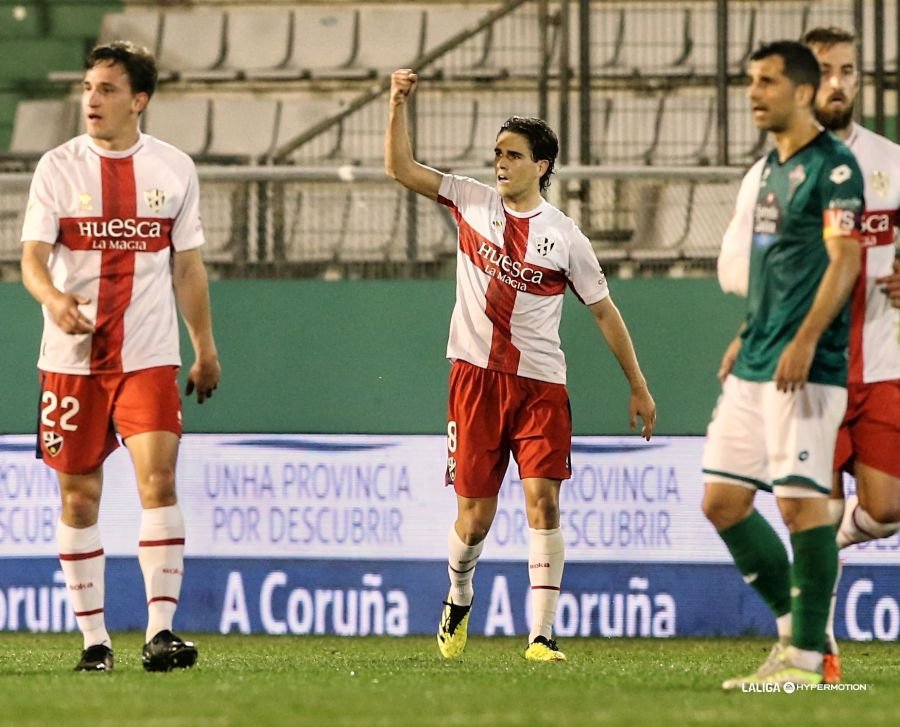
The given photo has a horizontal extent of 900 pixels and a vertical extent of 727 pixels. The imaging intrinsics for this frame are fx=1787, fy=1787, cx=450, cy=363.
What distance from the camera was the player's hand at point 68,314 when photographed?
6251mm

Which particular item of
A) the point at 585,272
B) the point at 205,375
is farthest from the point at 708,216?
the point at 205,375

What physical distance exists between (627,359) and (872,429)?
4.89 ft

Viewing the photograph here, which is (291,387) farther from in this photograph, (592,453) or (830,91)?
(830,91)

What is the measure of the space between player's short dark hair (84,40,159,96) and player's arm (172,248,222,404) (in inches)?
26.0

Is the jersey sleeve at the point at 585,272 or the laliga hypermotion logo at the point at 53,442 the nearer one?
the laliga hypermotion logo at the point at 53,442

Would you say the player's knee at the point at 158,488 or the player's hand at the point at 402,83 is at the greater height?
the player's hand at the point at 402,83

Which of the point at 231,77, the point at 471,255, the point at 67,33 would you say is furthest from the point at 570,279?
the point at 67,33

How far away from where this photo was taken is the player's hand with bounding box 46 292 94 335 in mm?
6251

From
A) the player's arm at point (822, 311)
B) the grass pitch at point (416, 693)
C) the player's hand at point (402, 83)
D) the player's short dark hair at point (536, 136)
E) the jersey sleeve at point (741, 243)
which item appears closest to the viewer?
the grass pitch at point (416, 693)

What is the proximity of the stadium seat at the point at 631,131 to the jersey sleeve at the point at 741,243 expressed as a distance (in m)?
6.66

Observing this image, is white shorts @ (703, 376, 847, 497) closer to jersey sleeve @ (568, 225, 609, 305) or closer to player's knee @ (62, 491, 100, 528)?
jersey sleeve @ (568, 225, 609, 305)

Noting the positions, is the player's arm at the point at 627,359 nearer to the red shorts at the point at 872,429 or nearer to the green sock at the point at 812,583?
the red shorts at the point at 872,429

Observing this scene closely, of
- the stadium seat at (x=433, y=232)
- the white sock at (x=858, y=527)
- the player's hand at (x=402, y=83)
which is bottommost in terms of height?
the white sock at (x=858, y=527)

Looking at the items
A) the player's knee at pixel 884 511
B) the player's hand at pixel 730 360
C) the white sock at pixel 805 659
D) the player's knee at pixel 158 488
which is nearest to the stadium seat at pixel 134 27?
the player's knee at pixel 158 488
